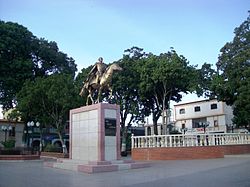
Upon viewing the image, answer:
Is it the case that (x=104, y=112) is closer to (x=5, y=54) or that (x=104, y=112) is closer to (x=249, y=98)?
(x=249, y=98)

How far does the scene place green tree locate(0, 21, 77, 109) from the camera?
33688mm

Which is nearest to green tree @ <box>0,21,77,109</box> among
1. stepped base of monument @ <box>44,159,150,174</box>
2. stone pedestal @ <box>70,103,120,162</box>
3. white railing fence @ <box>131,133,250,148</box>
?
white railing fence @ <box>131,133,250,148</box>

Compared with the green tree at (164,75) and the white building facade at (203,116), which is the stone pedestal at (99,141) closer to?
the green tree at (164,75)

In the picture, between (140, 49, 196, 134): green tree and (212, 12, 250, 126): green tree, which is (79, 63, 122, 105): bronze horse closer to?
(212, 12, 250, 126): green tree

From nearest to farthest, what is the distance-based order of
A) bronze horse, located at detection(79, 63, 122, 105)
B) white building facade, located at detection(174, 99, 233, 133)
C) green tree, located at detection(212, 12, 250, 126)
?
bronze horse, located at detection(79, 63, 122, 105)
green tree, located at detection(212, 12, 250, 126)
white building facade, located at detection(174, 99, 233, 133)

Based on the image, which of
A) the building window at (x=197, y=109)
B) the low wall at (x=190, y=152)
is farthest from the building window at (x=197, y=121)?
the low wall at (x=190, y=152)

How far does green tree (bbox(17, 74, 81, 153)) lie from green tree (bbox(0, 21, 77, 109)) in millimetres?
2627

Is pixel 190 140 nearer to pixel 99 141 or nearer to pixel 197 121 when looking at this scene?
pixel 99 141

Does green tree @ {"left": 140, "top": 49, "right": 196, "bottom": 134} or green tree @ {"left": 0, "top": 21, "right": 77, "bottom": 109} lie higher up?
green tree @ {"left": 0, "top": 21, "right": 77, "bottom": 109}

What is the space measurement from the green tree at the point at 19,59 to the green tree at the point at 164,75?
13527 mm

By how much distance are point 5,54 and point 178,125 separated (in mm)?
36204

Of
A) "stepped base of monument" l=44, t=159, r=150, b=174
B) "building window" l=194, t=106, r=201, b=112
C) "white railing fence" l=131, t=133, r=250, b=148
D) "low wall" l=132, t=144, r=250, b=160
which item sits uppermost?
"building window" l=194, t=106, r=201, b=112

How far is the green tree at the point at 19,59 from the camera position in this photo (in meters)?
33.7

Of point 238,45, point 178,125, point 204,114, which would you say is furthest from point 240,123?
point 178,125
